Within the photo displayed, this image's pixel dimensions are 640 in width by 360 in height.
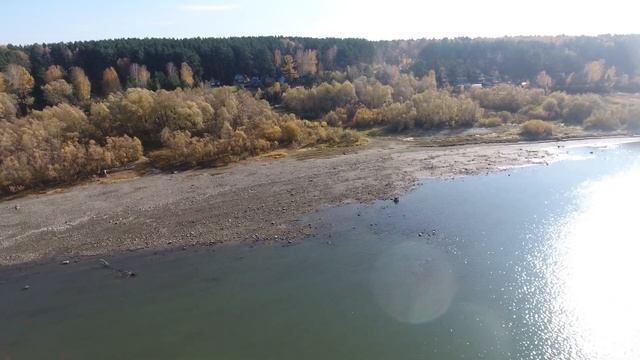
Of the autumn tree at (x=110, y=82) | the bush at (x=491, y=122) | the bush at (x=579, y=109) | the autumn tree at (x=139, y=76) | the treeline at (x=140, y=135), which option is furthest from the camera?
the autumn tree at (x=110, y=82)

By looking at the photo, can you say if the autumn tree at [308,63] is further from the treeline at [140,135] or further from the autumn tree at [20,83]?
the autumn tree at [20,83]

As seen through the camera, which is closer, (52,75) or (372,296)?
(372,296)

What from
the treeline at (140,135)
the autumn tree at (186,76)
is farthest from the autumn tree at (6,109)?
the autumn tree at (186,76)

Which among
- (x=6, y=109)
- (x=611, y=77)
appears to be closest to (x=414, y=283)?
(x=6, y=109)

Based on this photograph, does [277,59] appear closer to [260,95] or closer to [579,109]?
[260,95]

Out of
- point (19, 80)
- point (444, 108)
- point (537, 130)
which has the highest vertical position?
point (19, 80)

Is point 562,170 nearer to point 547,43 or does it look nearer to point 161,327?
point 161,327
